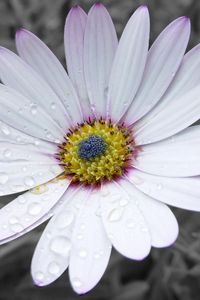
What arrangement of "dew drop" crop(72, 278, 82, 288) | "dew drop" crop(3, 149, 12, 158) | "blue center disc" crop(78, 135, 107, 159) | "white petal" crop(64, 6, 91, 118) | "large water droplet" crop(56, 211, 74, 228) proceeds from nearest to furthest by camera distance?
"dew drop" crop(72, 278, 82, 288)
"large water droplet" crop(56, 211, 74, 228)
"white petal" crop(64, 6, 91, 118)
"dew drop" crop(3, 149, 12, 158)
"blue center disc" crop(78, 135, 107, 159)

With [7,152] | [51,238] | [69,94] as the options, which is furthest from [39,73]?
[51,238]

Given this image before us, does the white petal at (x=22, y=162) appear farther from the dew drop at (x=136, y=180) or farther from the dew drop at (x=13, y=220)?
the dew drop at (x=136, y=180)

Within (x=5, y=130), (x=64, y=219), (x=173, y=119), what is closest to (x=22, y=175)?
(x=5, y=130)

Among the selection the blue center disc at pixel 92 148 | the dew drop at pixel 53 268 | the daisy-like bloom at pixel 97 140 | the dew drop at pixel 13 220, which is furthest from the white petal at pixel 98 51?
the dew drop at pixel 53 268

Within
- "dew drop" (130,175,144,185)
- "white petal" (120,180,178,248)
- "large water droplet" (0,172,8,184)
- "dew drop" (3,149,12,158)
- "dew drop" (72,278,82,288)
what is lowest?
"white petal" (120,180,178,248)

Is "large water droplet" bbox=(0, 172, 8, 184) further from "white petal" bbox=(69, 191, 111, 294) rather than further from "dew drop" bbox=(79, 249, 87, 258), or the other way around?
"dew drop" bbox=(79, 249, 87, 258)

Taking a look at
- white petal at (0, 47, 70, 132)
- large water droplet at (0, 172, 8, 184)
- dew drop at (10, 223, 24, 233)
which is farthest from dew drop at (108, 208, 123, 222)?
white petal at (0, 47, 70, 132)

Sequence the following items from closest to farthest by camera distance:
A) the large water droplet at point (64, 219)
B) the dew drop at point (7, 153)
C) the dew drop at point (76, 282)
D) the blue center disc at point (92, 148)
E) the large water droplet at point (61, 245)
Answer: the dew drop at point (76, 282)
the large water droplet at point (61, 245)
the large water droplet at point (64, 219)
the dew drop at point (7, 153)
the blue center disc at point (92, 148)

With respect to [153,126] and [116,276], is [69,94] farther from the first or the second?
[116,276]
